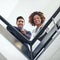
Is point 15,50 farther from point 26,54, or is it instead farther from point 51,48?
point 51,48

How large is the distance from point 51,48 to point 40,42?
10 cm

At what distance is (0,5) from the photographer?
3.85 m

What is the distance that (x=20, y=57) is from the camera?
1568mm

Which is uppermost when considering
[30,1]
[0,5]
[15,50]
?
[15,50]

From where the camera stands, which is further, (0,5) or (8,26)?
(0,5)

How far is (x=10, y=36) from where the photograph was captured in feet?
5.01

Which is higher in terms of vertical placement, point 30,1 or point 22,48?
point 22,48

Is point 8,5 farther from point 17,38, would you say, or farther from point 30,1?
point 17,38

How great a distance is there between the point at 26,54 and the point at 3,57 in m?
0.18

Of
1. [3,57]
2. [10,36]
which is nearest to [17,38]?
[10,36]

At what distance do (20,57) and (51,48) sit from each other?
0.82 feet

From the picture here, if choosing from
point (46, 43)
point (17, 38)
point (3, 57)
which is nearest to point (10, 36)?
point (17, 38)

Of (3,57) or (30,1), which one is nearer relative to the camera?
(3,57)

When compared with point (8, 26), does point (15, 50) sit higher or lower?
lower
